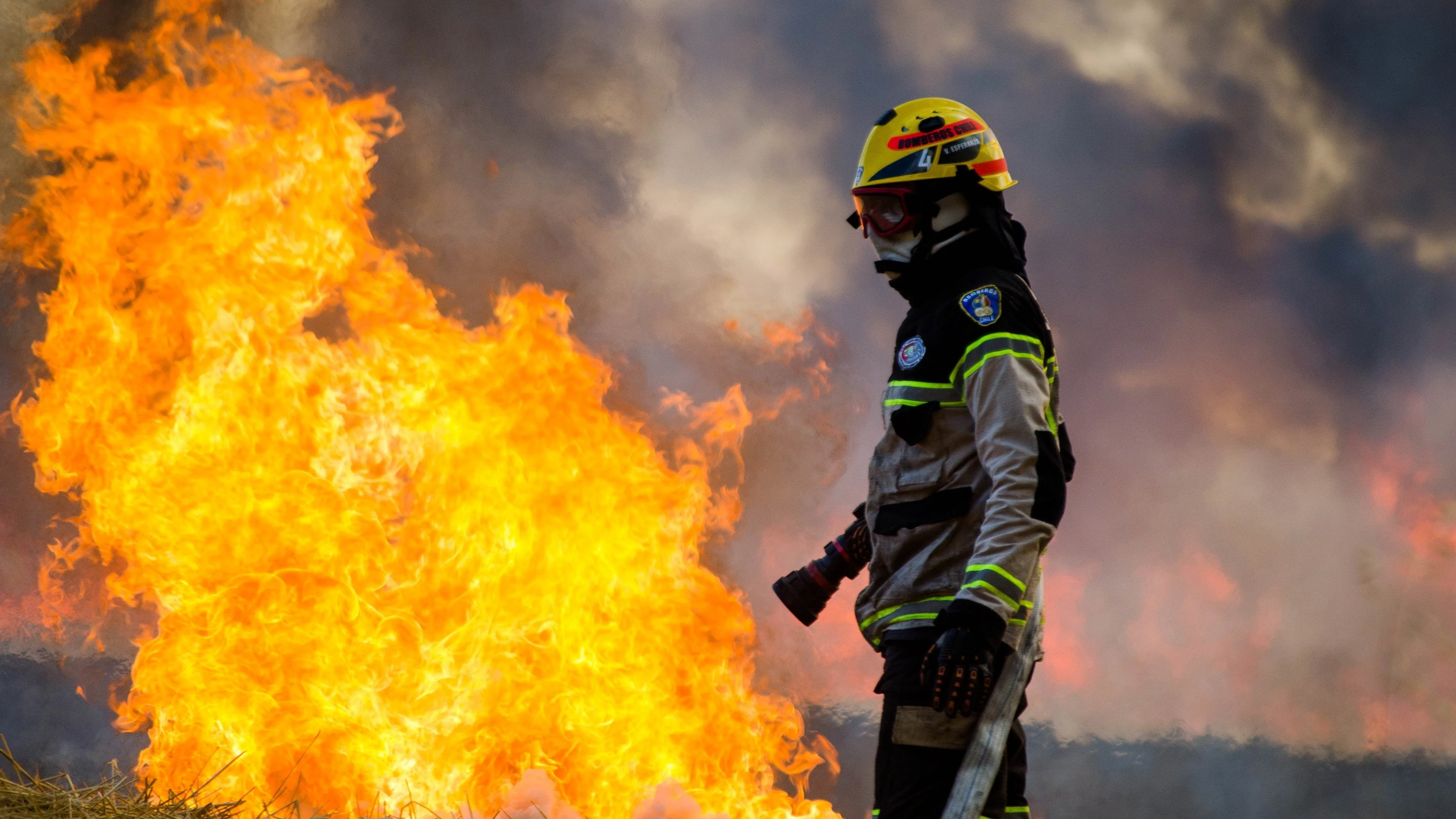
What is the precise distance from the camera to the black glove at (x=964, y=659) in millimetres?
2516

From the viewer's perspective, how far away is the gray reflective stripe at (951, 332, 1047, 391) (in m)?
2.76

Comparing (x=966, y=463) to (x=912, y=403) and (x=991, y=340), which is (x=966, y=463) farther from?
→ (x=991, y=340)

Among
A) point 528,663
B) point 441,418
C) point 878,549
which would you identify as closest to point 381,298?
point 441,418

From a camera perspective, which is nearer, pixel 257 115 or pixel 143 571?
pixel 143 571

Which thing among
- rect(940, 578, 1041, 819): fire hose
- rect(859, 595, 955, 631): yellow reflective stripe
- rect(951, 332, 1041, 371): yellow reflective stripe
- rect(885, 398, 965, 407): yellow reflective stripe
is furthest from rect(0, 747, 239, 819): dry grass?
rect(951, 332, 1041, 371): yellow reflective stripe

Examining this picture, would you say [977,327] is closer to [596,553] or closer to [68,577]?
[596,553]

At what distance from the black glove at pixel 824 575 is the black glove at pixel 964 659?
881 millimetres

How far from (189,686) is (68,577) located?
3338mm

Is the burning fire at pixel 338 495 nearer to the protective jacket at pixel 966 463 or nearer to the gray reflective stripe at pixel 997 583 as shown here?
the protective jacket at pixel 966 463

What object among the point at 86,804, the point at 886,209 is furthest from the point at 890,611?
the point at 86,804

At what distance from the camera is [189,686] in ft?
18.9

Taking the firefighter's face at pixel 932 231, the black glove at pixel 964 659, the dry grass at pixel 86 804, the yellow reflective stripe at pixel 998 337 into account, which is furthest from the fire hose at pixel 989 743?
the dry grass at pixel 86 804

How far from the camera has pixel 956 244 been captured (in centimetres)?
311

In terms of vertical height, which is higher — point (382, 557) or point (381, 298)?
point (381, 298)
